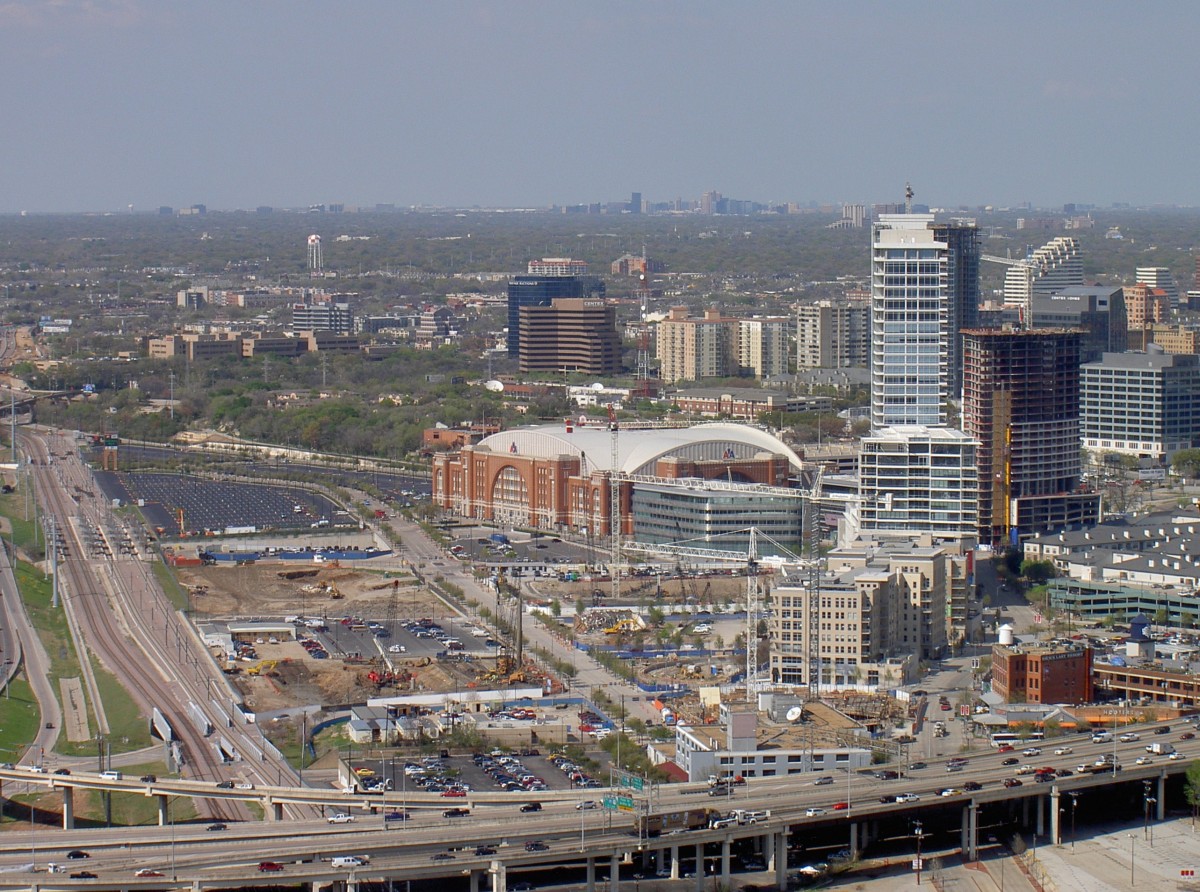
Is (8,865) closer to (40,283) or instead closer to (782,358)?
(782,358)

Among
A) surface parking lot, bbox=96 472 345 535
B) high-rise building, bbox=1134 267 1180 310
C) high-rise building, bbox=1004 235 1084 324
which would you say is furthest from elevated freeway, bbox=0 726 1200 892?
high-rise building, bbox=1134 267 1180 310

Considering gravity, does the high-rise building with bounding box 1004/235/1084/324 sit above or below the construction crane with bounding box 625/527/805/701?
above

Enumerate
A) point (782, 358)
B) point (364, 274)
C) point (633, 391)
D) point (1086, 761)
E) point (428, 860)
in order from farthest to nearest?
point (364, 274) → point (782, 358) → point (633, 391) → point (1086, 761) → point (428, 860)

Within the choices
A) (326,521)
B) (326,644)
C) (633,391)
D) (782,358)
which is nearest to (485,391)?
(633,391)

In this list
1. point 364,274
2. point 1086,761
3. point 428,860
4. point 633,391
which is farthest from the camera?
point 364,274

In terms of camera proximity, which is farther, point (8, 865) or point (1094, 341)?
point (1094, 341)

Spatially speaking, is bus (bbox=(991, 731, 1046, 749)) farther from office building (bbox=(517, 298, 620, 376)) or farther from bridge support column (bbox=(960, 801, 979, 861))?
office building (bbox=(517, 298, 620, 376))
